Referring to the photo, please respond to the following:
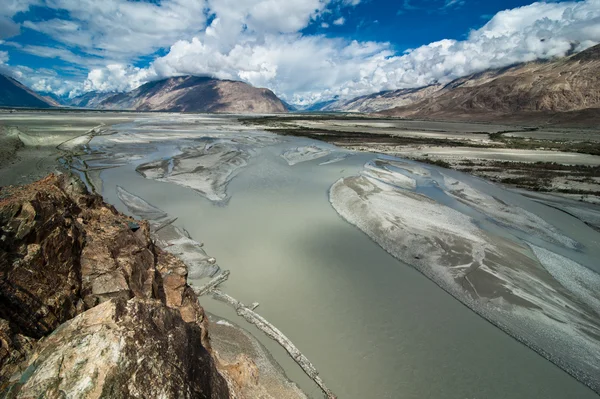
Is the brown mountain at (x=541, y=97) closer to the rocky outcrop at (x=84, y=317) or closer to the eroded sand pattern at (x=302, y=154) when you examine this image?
the eroded sand pattern at (x=302, y=154)

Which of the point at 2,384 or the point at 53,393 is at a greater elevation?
the point at 53,393

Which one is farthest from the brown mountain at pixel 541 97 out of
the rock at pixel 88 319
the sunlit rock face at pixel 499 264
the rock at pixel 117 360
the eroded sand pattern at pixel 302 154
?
the rock at pixel 117 360

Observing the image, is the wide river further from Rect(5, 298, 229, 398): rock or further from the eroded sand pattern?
the eroded sand pattern

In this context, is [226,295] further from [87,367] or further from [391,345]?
[87,367]

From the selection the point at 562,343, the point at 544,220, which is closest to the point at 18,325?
the point at 562,343

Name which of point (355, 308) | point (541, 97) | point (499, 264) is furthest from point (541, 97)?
point (355, 308)

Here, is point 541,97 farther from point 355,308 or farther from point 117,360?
point 117,360

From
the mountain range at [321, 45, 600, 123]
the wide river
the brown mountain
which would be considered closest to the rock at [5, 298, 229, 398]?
the wide river
